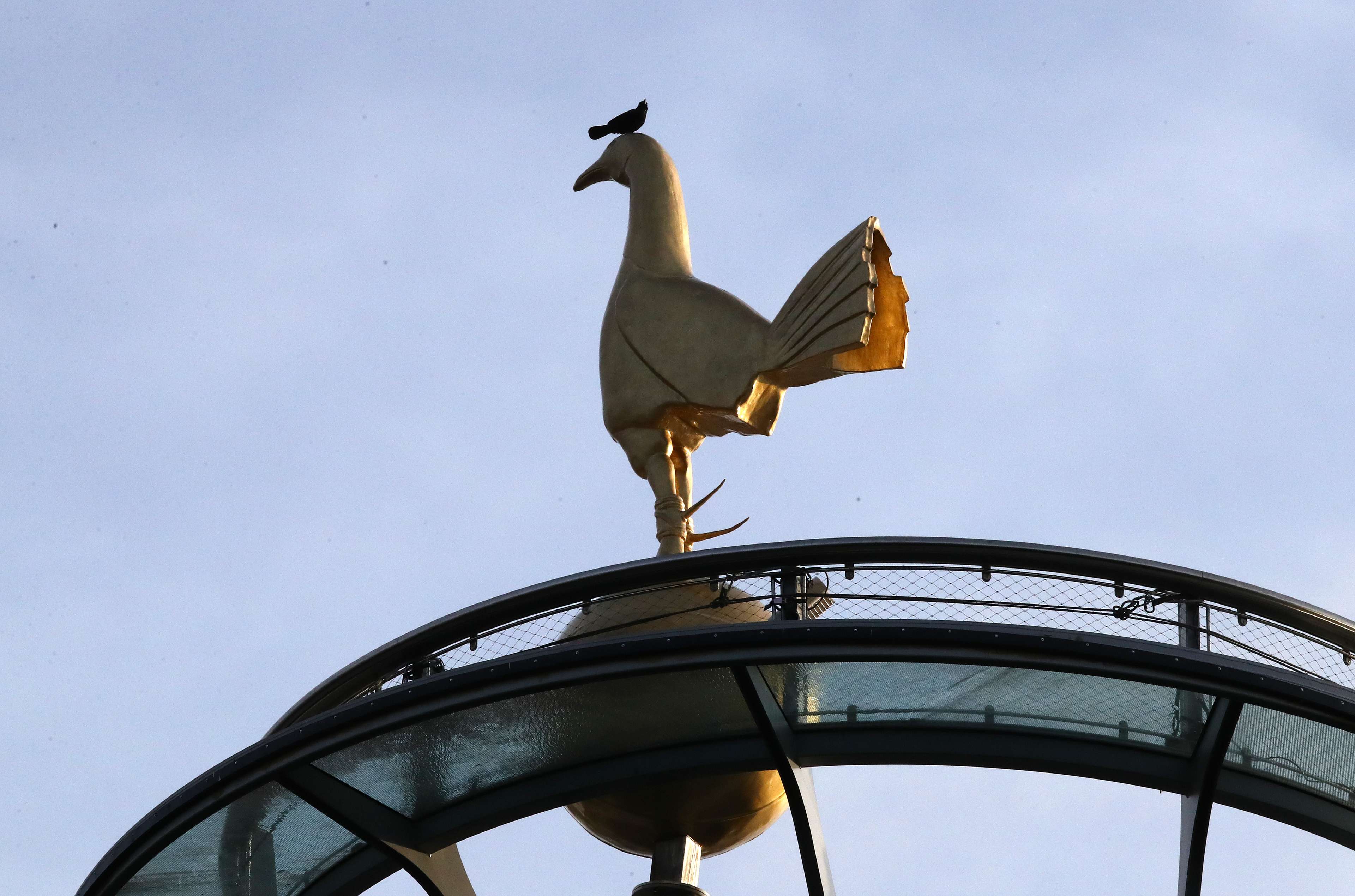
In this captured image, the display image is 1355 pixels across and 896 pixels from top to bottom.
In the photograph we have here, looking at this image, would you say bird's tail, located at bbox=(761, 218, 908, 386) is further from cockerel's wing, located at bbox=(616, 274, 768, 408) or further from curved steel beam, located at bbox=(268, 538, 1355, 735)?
curved steel beam, located at bbox=(268, 538, 1355, 735)

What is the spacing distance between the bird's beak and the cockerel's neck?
0.28m

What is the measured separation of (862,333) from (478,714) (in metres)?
3.87

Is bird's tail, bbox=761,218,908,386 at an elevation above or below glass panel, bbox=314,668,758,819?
above

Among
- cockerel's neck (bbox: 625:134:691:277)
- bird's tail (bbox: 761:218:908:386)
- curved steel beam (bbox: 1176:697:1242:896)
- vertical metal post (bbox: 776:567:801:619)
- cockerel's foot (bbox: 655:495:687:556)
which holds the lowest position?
curved steel beam (bbox: 1176:697:1242:896)

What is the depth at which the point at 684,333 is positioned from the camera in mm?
16375

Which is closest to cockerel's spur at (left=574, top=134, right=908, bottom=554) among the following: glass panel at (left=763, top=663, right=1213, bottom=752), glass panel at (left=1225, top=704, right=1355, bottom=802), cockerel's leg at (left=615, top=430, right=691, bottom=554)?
cockerel's leg at (left=615, top=430, right=691, bottom=554)

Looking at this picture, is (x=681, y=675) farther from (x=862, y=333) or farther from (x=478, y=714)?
(x=862, y=333)

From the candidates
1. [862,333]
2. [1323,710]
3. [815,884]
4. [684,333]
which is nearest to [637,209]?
[684,333]

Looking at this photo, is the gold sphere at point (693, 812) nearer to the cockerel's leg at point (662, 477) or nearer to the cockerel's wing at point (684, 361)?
the cockerel's leg at point (662, 477)

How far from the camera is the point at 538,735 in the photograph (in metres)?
13.9

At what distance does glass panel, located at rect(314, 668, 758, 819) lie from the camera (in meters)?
13.4

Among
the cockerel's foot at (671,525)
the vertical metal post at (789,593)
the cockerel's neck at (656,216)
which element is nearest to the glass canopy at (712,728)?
the vertical metal post at (789,593)

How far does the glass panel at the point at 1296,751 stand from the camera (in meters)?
12.9

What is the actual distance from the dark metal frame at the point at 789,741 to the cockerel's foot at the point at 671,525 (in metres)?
2.38
